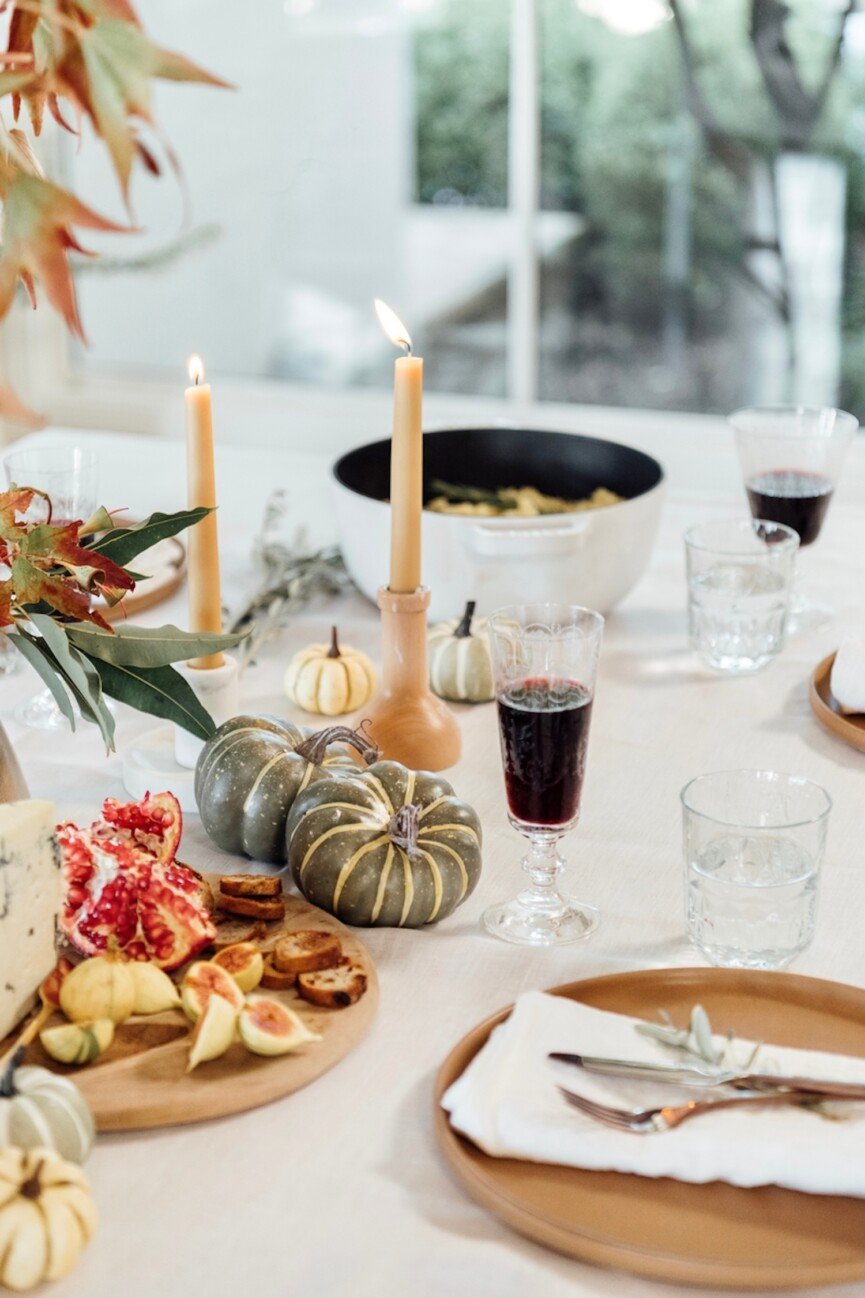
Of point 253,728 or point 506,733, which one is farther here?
point 253,728

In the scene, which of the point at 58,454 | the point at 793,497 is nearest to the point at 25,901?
the point at 58,454

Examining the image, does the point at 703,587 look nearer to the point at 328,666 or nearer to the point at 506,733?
the point at 328,666

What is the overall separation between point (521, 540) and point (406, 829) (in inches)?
20.4

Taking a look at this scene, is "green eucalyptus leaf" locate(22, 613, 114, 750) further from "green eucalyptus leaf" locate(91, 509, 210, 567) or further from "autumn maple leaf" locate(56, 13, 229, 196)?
"autumn maple leaf" locate(56, 13, 229, 196)

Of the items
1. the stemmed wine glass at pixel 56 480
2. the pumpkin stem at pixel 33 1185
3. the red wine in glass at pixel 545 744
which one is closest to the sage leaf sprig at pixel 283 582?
the stemmed wine glass at pixel 56 480

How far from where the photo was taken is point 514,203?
9.71 ft

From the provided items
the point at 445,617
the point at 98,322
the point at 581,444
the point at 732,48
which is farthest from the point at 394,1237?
the point at 98,322

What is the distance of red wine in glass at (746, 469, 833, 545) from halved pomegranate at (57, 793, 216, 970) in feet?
2.82

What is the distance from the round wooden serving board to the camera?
2.63 ft

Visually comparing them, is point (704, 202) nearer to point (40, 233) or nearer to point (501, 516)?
point (501, 516)

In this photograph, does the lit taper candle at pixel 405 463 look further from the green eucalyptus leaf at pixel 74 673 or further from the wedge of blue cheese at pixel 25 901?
the wedge of blue cheese at pixel 25 901

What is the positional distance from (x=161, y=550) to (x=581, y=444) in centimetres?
52

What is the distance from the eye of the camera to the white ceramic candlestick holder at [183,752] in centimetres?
120

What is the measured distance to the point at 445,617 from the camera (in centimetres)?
153
